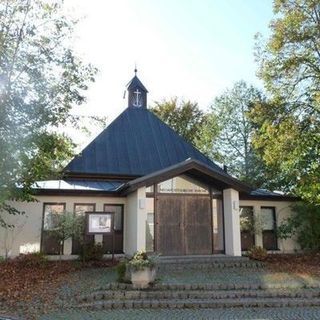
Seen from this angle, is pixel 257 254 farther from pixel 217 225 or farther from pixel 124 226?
pixel 124 226

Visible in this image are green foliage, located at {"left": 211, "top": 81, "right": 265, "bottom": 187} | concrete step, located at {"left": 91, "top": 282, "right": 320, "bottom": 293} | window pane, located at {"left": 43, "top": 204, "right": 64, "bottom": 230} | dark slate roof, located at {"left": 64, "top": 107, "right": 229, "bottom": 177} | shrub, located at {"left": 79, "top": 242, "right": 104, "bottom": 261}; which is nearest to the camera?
concrete step, located at {"left": 91, "top": 282, "right": 320, "bottom": 293}

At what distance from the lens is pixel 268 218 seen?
18.0 meters

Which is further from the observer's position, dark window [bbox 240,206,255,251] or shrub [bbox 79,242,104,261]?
dark window [bbox 240,206,255,251]

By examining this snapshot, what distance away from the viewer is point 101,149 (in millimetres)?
19875

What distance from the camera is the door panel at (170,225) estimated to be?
14.9 metres

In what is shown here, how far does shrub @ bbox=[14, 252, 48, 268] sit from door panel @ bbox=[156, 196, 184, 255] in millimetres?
4166

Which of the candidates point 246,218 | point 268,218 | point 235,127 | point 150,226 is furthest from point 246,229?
point 235,127

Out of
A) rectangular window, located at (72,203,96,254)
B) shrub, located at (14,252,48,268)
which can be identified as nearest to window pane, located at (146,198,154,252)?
rectangular window, located at (72,203,96,254)

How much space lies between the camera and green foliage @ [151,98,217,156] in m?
35.6

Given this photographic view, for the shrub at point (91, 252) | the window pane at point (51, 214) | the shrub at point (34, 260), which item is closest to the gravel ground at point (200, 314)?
the shrub at point (34, 260)

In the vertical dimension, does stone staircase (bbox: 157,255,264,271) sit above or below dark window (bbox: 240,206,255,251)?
below

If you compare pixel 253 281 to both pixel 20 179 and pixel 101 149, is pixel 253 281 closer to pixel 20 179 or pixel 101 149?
pixel 20 179

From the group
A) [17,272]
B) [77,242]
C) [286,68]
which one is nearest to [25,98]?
[17,272]

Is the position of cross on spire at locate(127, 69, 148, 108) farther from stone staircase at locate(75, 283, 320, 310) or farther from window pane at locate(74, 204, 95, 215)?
stone staircase at locate(75, 283, 320, 310)
